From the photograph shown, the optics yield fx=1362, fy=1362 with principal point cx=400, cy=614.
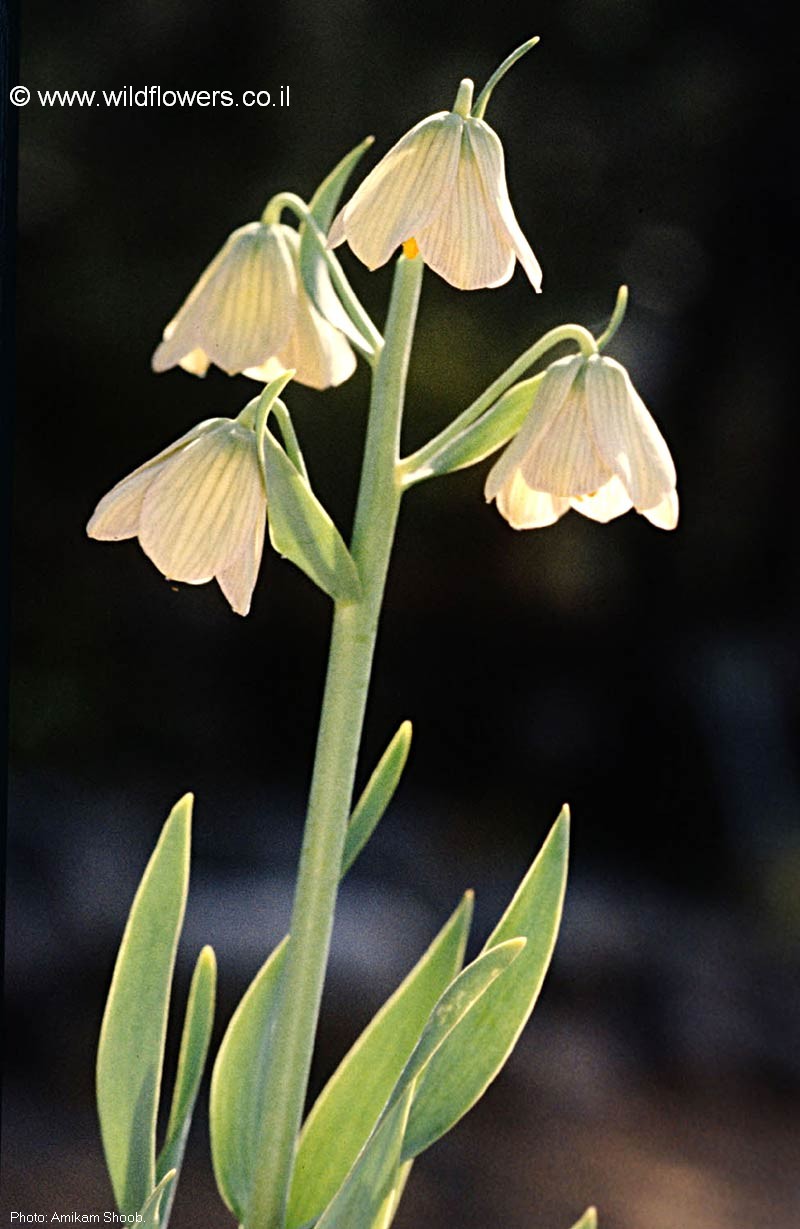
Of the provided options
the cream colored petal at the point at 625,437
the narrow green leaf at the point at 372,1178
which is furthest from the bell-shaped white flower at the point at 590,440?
the narrow green leaf at the point at 372,1178

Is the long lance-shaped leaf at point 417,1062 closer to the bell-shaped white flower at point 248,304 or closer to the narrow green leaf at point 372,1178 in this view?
the narrow green leaf at point 372,1178

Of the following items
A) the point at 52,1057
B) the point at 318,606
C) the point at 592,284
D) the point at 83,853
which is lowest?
the point at 52,1057

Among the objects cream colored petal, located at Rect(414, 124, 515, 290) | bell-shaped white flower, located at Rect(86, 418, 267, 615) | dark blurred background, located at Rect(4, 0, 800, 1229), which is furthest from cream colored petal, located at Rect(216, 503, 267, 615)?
dark blurred background, located at Rect(4, 0, 800, 1229)

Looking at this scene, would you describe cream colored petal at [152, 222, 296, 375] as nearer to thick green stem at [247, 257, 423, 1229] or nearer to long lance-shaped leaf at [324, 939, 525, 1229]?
thick green stem at [247, 257, 423, 1229]

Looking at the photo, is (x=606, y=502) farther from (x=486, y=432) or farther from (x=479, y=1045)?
(x=479, y=1045)

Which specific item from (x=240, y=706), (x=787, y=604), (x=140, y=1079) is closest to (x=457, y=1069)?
(x=140, y=1079)

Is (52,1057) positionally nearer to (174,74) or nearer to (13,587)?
(13,587)

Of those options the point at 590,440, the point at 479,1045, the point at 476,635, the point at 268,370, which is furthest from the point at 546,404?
the point at 476,635
